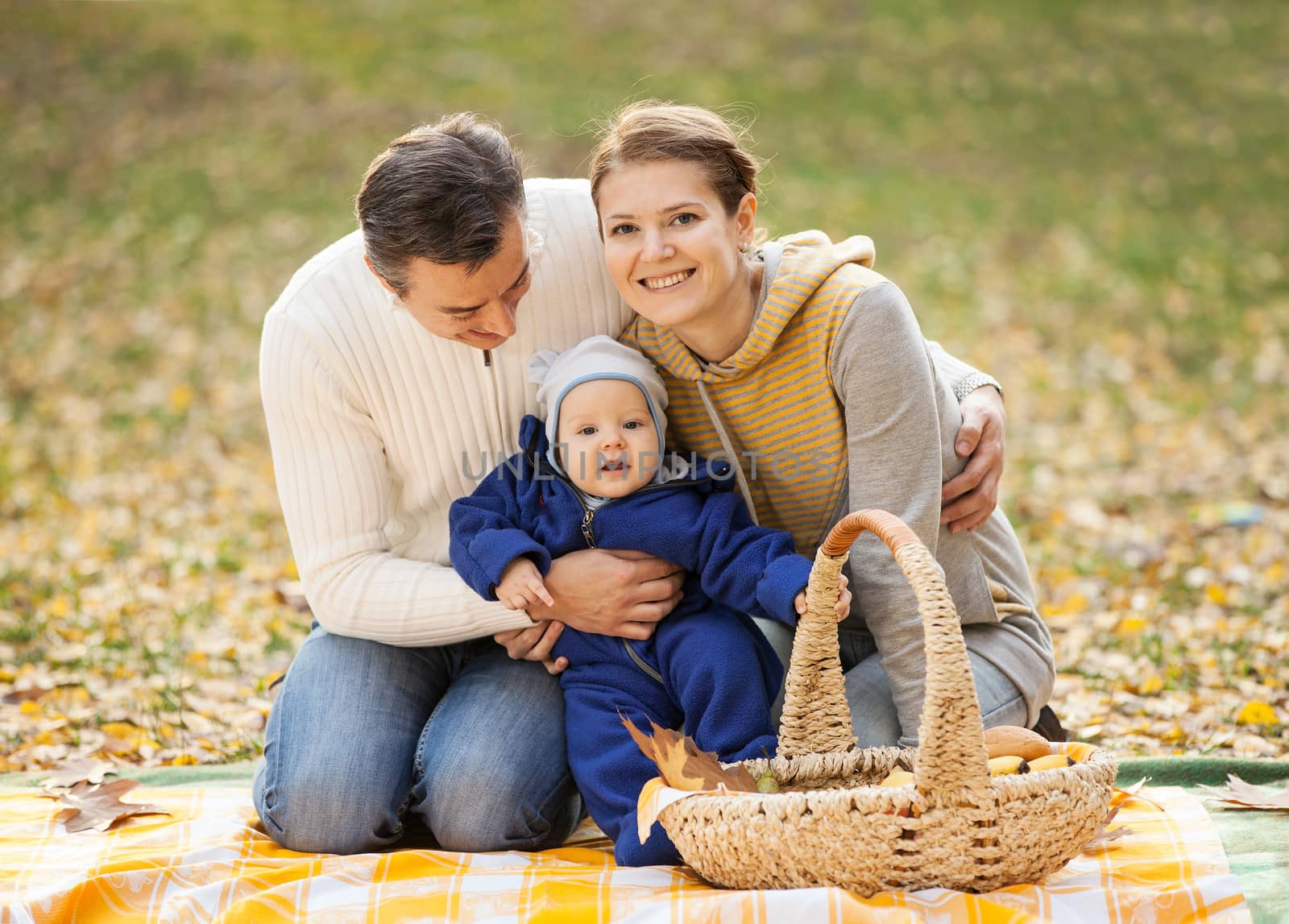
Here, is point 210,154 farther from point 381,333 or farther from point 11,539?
point 381,333

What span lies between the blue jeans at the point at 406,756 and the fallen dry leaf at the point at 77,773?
1.80ft

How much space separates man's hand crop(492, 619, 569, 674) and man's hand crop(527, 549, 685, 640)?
0.09m

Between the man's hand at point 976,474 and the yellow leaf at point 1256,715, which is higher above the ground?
the man's hand at point 976,474

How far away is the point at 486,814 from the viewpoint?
2494 mm

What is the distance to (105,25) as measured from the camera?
1121 centimetres

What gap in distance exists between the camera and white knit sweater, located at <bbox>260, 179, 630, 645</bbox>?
8.68ft

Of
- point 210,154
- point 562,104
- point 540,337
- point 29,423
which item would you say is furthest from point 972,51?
point 540,337

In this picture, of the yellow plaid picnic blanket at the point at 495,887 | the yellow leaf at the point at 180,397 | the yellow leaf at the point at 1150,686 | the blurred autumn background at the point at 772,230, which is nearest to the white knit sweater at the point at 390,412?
the yellow plaid picnic blanket at the point at 495,887

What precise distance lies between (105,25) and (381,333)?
405 inches

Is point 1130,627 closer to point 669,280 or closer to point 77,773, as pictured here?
point 669,280

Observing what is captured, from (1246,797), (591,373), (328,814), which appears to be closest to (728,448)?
(591,373)

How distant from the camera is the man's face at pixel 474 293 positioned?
243 cm

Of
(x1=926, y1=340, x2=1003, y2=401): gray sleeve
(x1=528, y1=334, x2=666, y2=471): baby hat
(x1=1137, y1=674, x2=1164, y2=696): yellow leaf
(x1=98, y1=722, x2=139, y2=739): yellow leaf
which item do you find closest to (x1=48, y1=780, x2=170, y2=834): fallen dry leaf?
(x1=98, y1=722, x2=139, y2=739): yellow leaf

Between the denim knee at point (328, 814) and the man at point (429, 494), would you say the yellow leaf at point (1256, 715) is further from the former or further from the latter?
the denim knee at point (328, 814)
